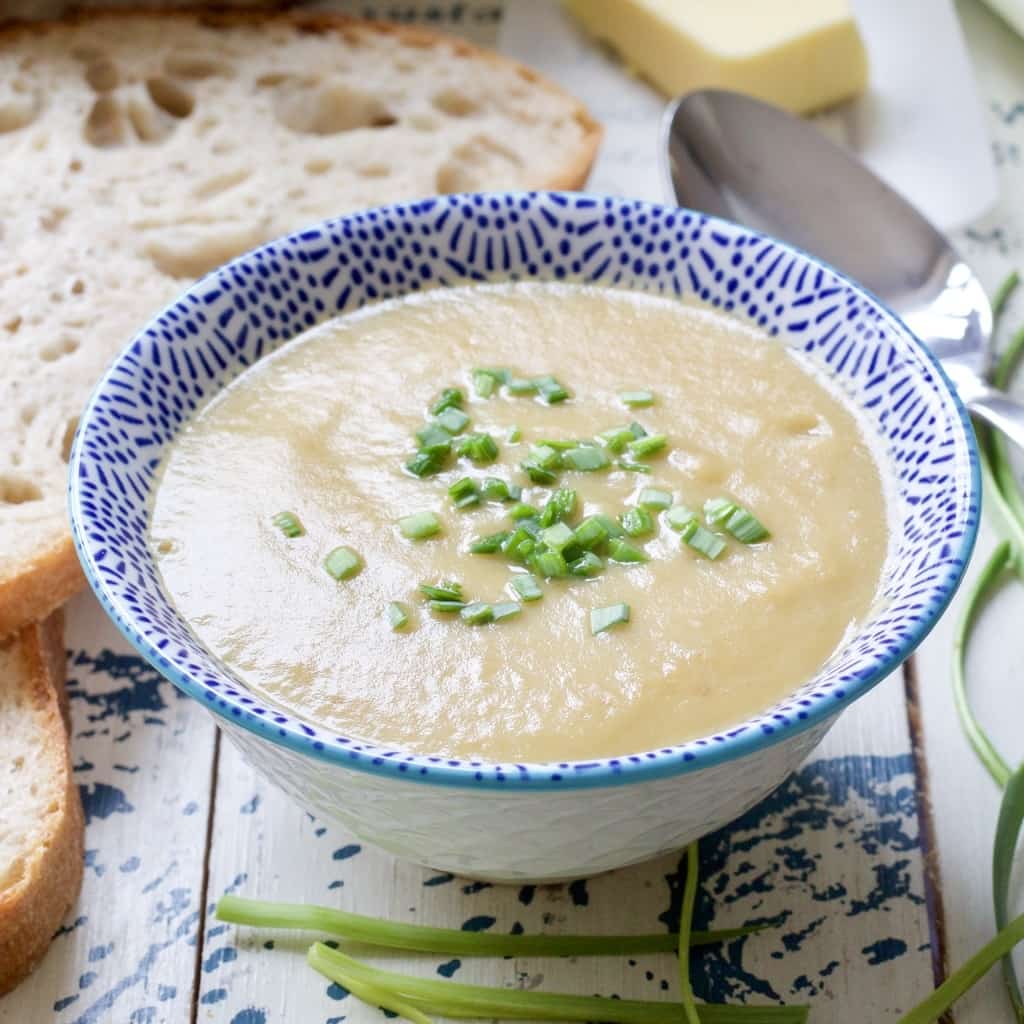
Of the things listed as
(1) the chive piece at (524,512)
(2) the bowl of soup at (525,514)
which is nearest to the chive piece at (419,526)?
(2) the bowl of soup at (525,514)

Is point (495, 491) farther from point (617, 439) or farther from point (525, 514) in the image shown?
point (617, 439)

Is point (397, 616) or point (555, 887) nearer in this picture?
point (397, 616)

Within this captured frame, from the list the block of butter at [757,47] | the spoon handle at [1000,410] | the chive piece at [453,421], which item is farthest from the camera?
the block of butter at [757,47]

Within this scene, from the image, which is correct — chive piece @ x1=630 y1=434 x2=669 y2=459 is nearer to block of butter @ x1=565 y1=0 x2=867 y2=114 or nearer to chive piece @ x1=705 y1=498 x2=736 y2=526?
chive piece @ x1=705 y1=498 x2=736 y2=526

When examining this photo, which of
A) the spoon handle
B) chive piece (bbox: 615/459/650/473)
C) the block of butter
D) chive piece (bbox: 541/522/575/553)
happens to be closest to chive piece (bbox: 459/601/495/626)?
chive piece (bbox: 541/522/575/553)

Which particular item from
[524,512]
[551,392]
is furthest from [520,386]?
[524,512]

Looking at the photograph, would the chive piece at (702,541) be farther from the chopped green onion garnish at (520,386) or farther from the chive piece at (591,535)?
the chopped green onion garnish at (520,386)
